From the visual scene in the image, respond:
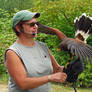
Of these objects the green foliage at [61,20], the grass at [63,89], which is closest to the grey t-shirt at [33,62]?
the green foliage at [61,20]

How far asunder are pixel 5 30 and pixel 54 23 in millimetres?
1606

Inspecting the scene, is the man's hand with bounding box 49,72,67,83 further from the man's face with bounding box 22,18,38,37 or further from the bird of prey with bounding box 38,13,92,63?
the man's face with bounding box 22,18,38,37

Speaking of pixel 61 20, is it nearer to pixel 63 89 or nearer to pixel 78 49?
pixel 63 89

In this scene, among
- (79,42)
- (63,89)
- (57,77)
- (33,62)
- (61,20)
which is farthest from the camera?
(61,20)

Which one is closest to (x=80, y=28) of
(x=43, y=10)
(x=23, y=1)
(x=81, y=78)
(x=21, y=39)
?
(x=21, y=39)

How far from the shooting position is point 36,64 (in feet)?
7.15

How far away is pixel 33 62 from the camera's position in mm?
2174

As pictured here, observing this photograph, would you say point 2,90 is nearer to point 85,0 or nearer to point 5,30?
point 5,30

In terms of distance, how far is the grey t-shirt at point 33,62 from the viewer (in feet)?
6.96

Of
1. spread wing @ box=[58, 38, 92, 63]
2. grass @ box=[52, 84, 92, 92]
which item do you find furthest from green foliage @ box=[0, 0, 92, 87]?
spread wing @ box=[58, 38, 92, 63]

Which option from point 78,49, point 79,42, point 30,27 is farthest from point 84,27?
point 30,27

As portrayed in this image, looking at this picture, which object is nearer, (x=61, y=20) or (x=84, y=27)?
(x=84, y=27)

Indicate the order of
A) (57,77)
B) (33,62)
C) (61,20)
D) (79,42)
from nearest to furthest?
(57,77), (33,62), (79,42), (61,20)

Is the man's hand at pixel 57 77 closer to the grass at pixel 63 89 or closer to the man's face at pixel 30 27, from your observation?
the man's face at pixel 30 27
